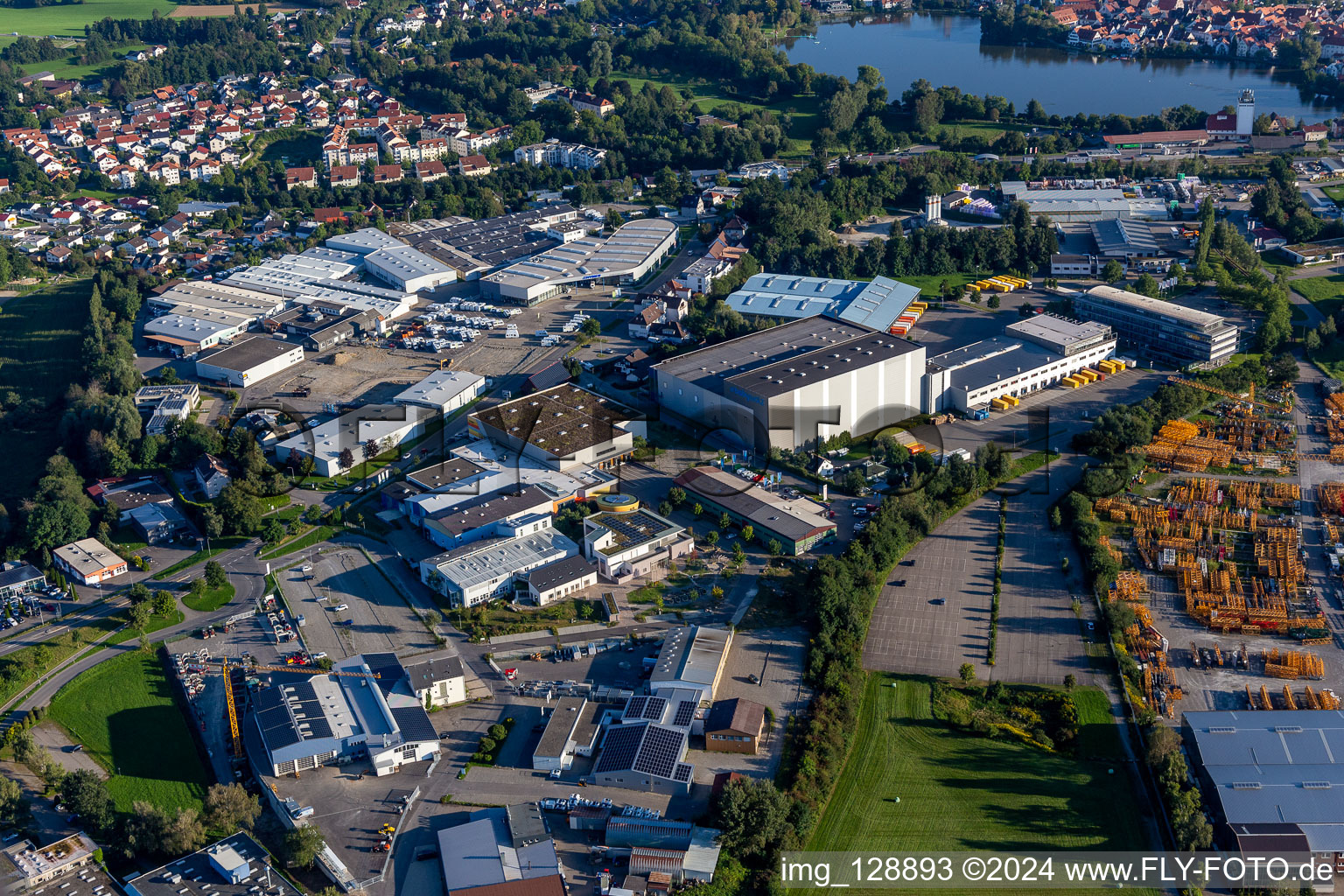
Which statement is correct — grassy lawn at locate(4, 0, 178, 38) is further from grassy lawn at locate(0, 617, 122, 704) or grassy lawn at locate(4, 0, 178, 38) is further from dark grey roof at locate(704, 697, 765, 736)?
dark grey roof at locate(704, 697, 765, 736)

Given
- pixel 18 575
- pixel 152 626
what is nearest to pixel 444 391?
pixel 152 626

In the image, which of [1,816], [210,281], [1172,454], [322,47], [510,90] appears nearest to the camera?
[1,816]

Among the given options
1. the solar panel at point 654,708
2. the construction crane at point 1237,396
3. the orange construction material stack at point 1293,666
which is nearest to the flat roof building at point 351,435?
the solar panel at point 654,708

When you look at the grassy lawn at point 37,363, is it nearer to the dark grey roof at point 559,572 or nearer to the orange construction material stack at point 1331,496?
the dark grey roof at point 559,572

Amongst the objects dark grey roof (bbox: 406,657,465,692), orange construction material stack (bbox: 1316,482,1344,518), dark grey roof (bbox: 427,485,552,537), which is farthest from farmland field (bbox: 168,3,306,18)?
orange construction material stack (bbox: 1316,482,1344,518)

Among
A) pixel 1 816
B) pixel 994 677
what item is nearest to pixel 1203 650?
pixel 994 677

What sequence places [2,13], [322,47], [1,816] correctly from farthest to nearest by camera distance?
[2,13], [322,47], [1,816]

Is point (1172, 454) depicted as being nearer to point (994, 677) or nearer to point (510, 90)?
point (994, 677)
